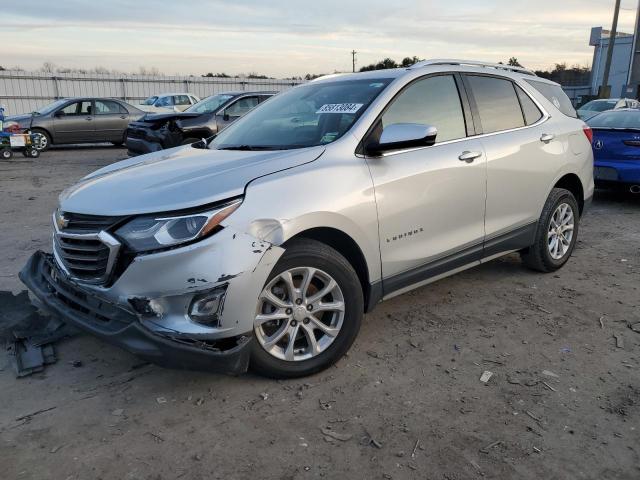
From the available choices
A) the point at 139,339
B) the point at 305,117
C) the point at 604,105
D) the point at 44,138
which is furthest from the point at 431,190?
the point at 604,105

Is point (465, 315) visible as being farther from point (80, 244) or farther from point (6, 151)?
point (6, 151)

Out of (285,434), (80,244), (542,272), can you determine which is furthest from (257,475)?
(542,272)

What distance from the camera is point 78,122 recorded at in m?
16.5

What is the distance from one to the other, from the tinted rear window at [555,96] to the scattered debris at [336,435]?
369cm

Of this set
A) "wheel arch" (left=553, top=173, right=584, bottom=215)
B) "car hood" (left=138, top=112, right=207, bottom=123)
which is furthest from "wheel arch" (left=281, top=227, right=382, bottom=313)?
"car hood" (left=138, top=112, right=207, bottom=123)

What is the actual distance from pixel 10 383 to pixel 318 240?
1993 millimetres

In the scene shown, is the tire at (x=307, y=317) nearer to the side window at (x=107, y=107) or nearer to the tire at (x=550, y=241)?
the tire at (x=550, y=241)

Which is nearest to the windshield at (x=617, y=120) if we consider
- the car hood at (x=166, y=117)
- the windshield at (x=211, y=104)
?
the windshield at (x=211, y=104)

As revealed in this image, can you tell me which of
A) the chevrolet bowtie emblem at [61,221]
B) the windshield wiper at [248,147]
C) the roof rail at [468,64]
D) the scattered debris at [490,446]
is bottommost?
the scattered debris at [490,446]

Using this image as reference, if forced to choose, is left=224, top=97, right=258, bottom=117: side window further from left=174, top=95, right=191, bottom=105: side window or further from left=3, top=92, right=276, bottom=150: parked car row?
left=174, top=95, right=191, bottom=105: side window

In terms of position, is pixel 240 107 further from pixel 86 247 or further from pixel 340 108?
pixel 86 247

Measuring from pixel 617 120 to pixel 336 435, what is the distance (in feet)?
25.6

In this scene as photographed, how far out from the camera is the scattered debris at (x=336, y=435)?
9.04ft

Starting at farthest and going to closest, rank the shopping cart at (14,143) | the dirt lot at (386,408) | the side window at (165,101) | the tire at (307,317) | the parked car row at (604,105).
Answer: the side window at (165,101) < the parked car row at (604,105) < the shopping cart at (14,143) < the tire at (307,317) < the dirt lot at (386,408)
